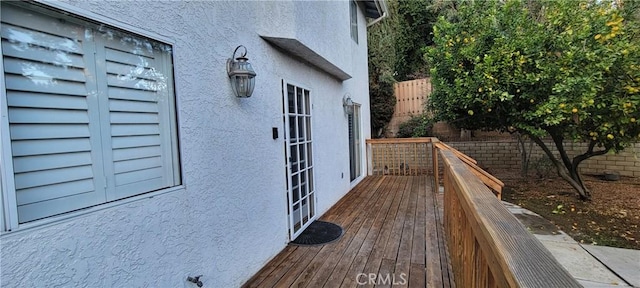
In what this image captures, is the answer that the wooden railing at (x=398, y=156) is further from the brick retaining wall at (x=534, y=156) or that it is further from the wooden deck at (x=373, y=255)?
the wooden deck at (x=373, y=255)

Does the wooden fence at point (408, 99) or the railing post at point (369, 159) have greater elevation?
the wooden fence at point (408, 99)

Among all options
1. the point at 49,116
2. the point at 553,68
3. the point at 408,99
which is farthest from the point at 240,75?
the point at 408,99

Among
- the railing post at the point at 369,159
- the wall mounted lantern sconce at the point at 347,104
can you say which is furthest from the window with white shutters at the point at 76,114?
the railing post at the point at 369,159

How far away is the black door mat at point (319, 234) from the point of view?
3.47 meters

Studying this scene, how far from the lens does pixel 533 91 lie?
5.16 m

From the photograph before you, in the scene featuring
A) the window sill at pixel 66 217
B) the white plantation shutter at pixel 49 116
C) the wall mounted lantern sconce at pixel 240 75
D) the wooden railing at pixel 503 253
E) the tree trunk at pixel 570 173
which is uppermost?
the wall mounted lantern sconce at pixel 240 75

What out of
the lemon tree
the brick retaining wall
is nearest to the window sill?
the lemon tree

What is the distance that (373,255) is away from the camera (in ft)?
10.0

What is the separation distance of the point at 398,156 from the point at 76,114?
7.38 m

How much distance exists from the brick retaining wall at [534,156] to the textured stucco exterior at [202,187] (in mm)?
7192

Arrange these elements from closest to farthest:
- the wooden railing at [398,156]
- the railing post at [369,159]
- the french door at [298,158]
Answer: the french door at [298,158] < the wooden railing at [398,156] < the railing post at [369,159]

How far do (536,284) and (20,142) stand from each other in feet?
5.82

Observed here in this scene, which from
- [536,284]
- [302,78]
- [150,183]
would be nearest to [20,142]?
[150,183]

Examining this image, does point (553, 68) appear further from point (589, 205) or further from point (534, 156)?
point (534, 156)
